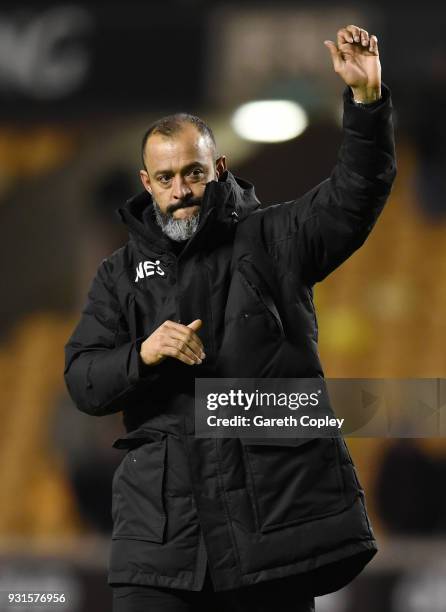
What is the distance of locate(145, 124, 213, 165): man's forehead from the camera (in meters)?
1.96

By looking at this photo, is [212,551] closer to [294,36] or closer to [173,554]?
[173,554]

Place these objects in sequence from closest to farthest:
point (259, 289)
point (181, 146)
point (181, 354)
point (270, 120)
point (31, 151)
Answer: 1. point (181, 354)
2. point (259, 289)
3. point (181, 146)
4. point (270, 120)
5. point (31, 151)

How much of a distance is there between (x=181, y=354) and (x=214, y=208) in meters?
0.25

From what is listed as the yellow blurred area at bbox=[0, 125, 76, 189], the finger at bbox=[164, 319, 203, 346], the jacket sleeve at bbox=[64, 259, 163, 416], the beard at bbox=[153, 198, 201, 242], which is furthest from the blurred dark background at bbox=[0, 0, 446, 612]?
the finger at bbox=[164, 319, 203, 346]

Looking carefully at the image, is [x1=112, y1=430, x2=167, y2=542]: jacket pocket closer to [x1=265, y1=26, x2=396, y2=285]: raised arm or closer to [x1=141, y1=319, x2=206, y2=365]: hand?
[x1=141, y1=319, x2=206, y2=365]: hand

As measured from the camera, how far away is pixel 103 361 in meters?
1.90

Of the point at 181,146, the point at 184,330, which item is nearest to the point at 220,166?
the point at 181,146

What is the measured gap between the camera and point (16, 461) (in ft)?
22.7

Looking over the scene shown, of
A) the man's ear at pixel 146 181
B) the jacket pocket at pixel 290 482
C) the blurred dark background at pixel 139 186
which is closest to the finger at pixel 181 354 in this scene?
the jacket pocket at pixel 290 482

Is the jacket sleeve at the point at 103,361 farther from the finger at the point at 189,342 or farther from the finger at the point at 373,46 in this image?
the finger at the point at 373,46

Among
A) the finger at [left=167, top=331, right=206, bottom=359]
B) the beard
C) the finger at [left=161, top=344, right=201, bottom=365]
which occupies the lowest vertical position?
the finger at [left=161, top=344, right=201, bottom=365]

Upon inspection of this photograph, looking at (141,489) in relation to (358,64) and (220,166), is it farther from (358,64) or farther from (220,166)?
(358,64)

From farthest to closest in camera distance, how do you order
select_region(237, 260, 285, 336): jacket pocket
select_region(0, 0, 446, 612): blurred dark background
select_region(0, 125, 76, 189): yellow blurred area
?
select_region(0, 125, 76, 189): yellow blurred area < select_region(0, 0, 446, 612): blurred dark background < select_region(237, 260, 285, 336): jacket pocket

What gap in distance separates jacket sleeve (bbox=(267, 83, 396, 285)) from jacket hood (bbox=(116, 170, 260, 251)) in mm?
95
